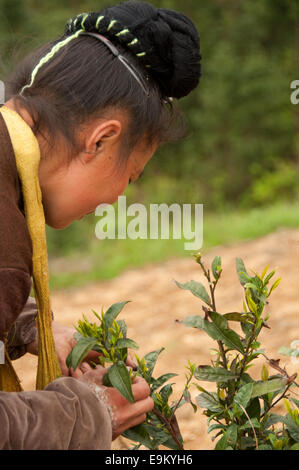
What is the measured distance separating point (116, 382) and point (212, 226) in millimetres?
4171

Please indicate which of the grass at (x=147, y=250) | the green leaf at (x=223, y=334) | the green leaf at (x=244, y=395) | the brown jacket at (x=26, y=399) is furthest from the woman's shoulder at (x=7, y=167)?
the grass at (x=147, y=250)

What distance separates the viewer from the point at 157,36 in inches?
59.0

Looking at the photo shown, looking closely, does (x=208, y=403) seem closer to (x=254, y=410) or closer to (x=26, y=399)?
(x=254, y=410)

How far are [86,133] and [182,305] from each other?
7.01 ft

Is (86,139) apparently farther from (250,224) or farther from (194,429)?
(250,224)

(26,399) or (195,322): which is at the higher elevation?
(195,322)

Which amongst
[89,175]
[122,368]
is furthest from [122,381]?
[89,175]

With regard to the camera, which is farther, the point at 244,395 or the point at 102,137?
the point at 102,137

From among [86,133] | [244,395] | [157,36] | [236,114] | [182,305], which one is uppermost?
[236,114]

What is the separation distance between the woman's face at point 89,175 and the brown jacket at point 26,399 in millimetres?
134

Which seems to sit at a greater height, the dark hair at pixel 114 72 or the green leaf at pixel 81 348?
the dark hair at pixel 114 72

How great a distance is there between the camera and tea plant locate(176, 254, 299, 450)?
1293 mm

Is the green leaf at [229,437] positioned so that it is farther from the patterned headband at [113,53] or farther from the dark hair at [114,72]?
the patterned headband at [113,53]

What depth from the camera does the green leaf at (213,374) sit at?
1.35m
